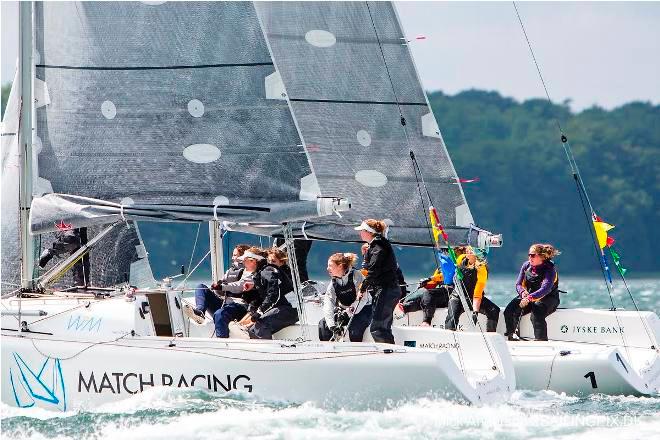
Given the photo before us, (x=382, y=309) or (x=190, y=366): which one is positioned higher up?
(x=382, y=309)

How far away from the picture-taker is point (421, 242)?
45.9 ft

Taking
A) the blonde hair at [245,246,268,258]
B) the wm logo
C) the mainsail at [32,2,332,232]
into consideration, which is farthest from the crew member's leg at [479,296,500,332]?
the wm logo

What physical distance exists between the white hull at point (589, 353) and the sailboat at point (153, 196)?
38.7 inches

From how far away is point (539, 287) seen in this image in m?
13.0

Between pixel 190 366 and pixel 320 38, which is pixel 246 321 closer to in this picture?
pixel 190 366

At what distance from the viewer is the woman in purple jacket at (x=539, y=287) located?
12.9 m

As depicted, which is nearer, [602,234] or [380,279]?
[380,279]

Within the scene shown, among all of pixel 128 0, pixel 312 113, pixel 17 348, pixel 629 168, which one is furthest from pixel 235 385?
pixel 629 168

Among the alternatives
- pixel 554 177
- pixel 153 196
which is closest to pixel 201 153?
pixel 153 196

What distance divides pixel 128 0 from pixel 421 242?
141 inches

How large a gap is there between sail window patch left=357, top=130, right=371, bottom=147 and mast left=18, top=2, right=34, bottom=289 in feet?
11.3

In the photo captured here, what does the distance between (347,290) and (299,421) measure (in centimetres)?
160

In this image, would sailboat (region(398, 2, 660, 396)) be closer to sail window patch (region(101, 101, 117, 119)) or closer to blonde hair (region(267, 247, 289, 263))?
blonde hair (region(267, 247, 289, 263))

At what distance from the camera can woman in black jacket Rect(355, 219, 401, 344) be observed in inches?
437
